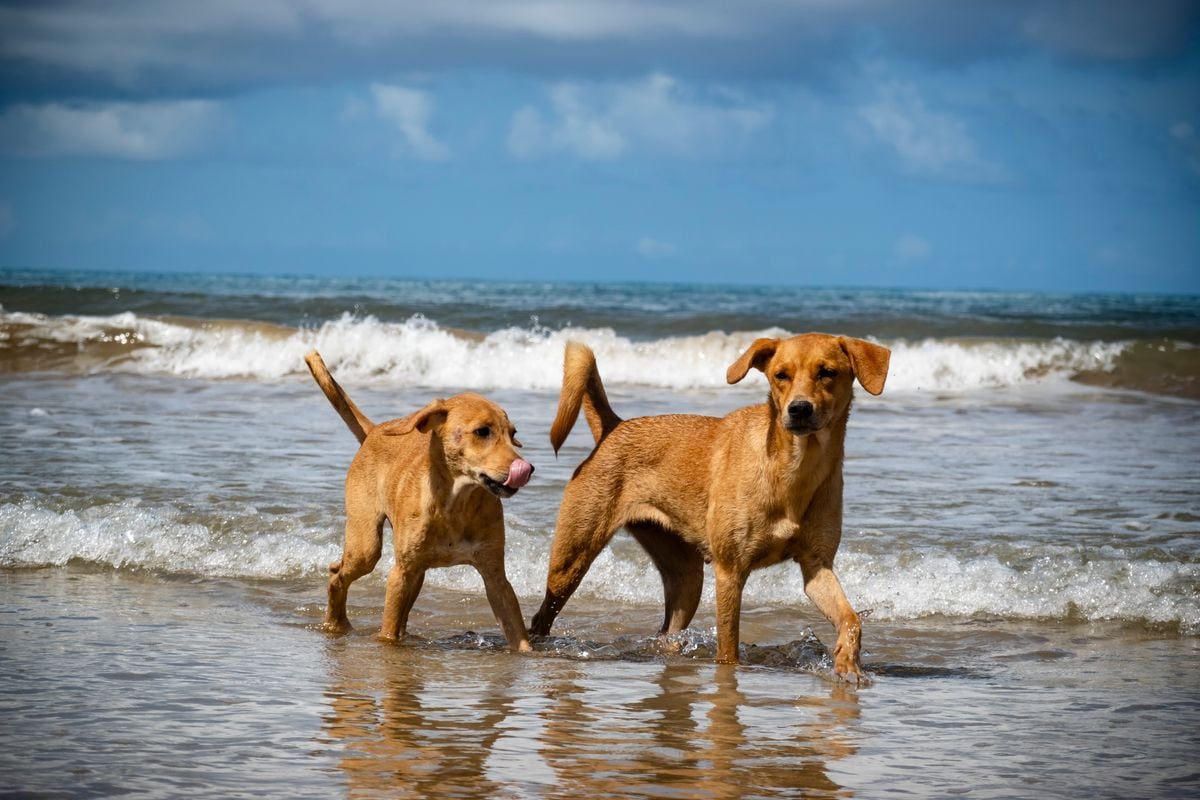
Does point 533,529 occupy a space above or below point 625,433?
below

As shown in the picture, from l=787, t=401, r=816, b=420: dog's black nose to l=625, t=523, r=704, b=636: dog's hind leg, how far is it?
136 cm

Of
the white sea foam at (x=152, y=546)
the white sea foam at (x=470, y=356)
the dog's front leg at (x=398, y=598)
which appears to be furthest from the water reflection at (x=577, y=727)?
the white sea foam at (x=470, y=356)

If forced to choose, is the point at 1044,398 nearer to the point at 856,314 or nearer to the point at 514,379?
the point at 514,379

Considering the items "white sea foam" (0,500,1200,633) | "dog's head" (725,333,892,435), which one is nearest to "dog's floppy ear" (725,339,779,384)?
"dog's head" (725,333,892,435)

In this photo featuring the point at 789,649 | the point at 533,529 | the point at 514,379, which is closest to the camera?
the point at 789,649

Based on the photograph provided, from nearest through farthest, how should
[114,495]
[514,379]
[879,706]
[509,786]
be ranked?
1. [509,786]
2. [879,706]
3. [114,495]
4. [514,379]

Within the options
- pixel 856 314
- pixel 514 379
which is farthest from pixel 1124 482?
pixel 856 314

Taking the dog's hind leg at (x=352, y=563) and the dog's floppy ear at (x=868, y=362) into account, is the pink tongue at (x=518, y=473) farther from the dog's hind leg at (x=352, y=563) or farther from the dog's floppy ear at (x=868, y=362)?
the dog's floppy ear at (x=868, y=362)

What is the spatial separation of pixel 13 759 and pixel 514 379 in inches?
605

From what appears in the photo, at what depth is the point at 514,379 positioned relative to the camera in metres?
19.6

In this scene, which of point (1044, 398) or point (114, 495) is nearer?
point (114, 495)

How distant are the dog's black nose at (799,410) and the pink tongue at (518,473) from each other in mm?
1167

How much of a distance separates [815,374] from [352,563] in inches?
104

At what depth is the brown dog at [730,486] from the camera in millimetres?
5902
